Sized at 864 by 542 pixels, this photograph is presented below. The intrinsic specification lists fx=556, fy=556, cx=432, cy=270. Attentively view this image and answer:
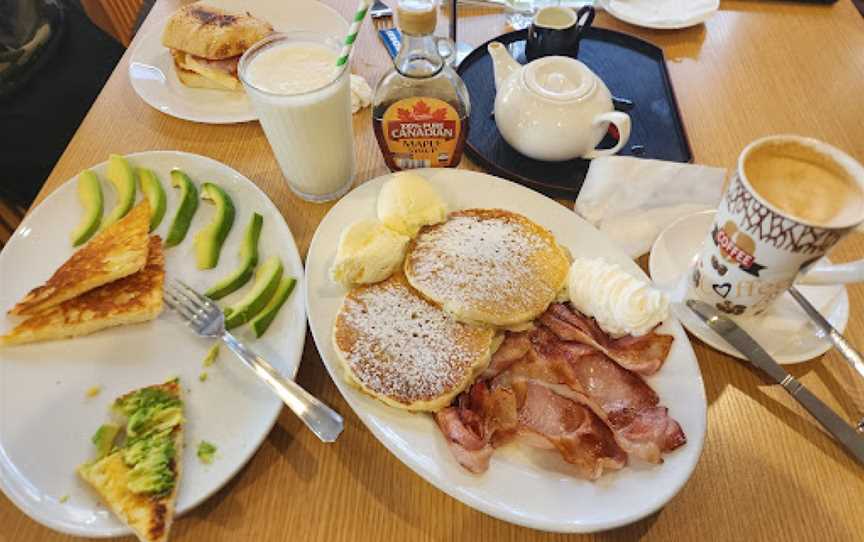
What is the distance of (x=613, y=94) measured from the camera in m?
1.48

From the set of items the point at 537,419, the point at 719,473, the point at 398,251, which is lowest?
the point at 719,473

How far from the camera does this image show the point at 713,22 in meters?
1.74

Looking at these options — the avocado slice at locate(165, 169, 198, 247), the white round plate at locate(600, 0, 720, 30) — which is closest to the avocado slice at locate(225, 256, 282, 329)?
the avocado slice at locate(165, 169, 198, 247)

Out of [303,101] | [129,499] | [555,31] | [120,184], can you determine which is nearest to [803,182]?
[555,31]

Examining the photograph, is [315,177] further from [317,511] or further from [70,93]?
[70,93]

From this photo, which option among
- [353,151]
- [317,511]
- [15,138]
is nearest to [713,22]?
[353,151]

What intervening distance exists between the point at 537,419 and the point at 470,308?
0.21 m

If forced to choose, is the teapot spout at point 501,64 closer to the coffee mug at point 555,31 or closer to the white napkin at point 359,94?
the coffee mug at point 555,31

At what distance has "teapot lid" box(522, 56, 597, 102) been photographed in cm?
118

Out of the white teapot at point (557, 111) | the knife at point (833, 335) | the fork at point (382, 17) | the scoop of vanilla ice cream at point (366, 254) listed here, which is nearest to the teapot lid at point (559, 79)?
the white teapot at point (557, 111)

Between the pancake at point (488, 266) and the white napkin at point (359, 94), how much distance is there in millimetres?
546

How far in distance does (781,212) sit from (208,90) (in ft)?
4.69

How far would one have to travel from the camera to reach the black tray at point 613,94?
130cm

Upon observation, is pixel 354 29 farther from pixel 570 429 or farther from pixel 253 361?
pixel 570 429
